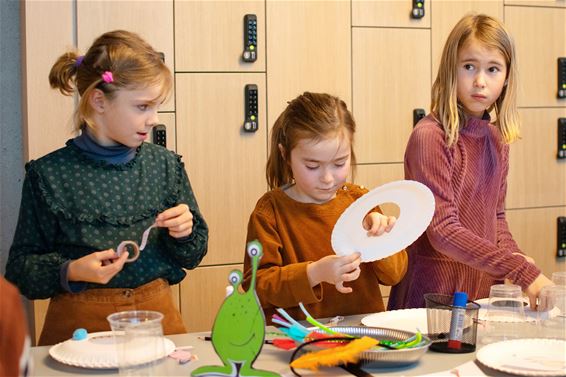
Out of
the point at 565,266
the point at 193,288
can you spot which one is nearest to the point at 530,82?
the point at 565,266

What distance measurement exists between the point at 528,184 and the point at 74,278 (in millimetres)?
2990

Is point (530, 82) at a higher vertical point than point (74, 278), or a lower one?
higher

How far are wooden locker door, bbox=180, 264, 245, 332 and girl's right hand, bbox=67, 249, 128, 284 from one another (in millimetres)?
1701

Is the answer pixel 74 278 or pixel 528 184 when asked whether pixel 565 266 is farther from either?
pixel 74 278

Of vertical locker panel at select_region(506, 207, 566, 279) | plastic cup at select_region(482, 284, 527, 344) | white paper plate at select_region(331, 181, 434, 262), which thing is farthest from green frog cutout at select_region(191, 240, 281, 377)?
vertical locker panel at select_region(506, 207, 566, 279)

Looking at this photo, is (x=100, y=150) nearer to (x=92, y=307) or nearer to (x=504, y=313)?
(x=92, y=307)

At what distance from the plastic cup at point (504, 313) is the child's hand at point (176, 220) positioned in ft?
2.46

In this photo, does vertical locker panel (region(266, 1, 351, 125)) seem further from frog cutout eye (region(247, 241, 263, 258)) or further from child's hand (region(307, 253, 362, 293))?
frog cutout eye (region(247, 241, 263, 258))

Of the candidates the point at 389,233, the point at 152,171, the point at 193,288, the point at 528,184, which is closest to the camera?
the point at 389,233

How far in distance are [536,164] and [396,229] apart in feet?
8.88

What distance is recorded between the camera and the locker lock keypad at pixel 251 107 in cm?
373

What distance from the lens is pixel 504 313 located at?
192 centimetres

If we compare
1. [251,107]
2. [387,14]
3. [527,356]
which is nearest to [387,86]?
[387,14]

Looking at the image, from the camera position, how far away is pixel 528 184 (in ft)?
14.3
